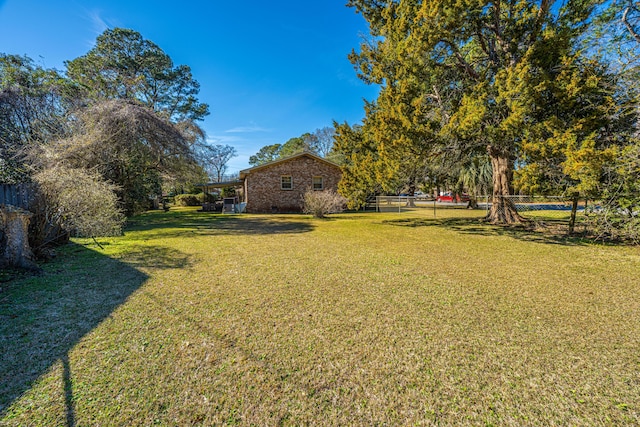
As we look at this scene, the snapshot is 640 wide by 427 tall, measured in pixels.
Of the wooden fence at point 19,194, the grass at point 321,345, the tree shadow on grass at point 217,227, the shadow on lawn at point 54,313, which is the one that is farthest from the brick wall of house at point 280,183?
the grass at point 321,345

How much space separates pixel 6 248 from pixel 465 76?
14941mm

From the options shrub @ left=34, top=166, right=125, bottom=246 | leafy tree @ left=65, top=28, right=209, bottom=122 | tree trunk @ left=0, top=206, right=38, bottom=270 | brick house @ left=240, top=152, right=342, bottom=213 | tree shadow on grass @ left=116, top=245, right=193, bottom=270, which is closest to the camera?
tree trunk @ left=0, top=206, right=38, bottom=270

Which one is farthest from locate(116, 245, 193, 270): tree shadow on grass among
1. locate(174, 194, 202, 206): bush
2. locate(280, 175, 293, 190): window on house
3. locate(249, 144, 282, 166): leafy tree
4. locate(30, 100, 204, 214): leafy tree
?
locate(249, 144, 282, 166): leafy tree

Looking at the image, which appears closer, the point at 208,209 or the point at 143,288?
the point at 143,288

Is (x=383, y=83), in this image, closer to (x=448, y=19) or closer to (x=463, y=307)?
(x=448, y=19)

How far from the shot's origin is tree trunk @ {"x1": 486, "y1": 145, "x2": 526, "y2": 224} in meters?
11.3

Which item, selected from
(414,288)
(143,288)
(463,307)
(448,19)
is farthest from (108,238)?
(448,19)

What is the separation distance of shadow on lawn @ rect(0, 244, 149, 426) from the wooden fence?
1.77m

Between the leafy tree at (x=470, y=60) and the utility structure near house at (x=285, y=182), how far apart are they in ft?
31.2

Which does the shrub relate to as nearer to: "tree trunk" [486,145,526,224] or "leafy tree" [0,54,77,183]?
"leafy tree" [0,54,77,183]

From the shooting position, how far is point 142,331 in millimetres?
2939

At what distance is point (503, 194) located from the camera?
11.5 meters

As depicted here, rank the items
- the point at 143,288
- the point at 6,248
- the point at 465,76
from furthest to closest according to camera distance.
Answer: the point at 465,76 < the point at 6,248 < the point at 143,288

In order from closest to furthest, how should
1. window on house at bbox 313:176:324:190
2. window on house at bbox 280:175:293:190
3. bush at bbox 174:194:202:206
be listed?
window on house at bbox 280:175:293:190 < window on house at bbox 313:176:324:190 < bush at bbox 174:194:202:206
